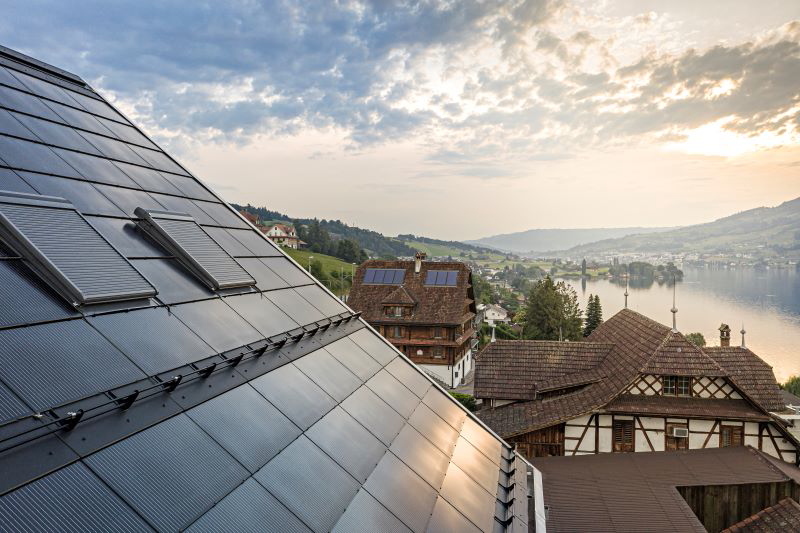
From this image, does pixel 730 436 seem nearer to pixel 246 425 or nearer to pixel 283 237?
pixel 246 425

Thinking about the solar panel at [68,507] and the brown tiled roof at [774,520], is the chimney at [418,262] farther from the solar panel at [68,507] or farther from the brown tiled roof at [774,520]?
the solar panel at [68,507]

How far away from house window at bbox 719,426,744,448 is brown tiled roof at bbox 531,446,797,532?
36 cm

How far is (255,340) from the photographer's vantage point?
8.09 metres

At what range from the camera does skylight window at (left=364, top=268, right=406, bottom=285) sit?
44.5 m

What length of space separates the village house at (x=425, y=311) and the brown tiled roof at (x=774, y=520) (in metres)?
24.4

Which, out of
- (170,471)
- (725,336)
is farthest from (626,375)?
(170,471)

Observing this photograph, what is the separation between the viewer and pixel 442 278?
1722 inches

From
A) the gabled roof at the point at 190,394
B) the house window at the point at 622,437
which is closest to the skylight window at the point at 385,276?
the house window at the point at 622,437

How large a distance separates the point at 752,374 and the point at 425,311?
23.0 m

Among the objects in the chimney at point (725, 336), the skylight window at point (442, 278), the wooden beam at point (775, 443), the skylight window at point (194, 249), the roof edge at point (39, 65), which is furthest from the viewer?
the skylight window at point (442, 278)

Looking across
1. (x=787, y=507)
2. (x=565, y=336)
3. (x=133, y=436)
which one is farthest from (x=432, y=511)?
(x=565, y=336)

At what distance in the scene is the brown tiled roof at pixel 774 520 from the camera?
1627 centimetres

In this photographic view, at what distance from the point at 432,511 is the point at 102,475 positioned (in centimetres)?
458

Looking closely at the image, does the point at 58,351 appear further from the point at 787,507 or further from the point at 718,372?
the point at 718,372
